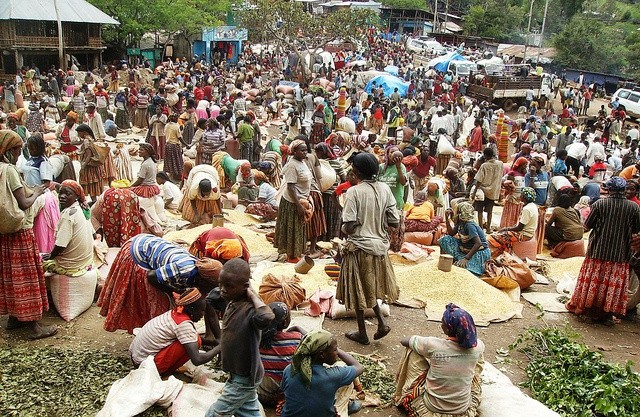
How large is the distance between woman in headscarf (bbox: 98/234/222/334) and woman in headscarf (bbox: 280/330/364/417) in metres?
0.97

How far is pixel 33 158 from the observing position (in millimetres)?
6141

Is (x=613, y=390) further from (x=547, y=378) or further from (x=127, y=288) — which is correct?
(x=127, y=288)

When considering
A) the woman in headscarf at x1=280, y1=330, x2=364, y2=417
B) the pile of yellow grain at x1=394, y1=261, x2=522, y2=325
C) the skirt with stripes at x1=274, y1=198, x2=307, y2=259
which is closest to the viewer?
the woman in headscarf at x1=280, y1=330, x2=364, y2=417

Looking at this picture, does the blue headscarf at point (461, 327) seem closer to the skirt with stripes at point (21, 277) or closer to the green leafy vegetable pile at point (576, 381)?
the green leafy vegetable pile at point (576, 381)

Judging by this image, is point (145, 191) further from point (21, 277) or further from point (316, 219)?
point (21, 277)

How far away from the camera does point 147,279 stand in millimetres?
4098

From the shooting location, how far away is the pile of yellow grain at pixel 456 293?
569cm

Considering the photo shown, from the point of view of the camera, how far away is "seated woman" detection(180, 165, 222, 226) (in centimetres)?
758

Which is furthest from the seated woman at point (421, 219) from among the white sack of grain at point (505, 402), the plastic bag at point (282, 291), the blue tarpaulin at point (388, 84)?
the blue tarpaulin at point (388, 84)

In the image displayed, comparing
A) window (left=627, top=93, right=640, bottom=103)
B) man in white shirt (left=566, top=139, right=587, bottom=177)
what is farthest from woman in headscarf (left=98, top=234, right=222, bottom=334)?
window (left=627, top=93, right=640, bottom=103)

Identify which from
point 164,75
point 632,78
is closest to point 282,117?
point 164,75

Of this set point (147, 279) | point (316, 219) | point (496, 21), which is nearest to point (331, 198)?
point (316, 219)

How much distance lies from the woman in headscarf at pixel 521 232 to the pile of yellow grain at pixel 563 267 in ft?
1.58

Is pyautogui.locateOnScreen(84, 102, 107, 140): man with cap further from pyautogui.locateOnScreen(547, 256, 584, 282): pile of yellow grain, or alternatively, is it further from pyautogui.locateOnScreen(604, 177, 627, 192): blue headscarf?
pyautogui.locateOnScreen(604, 177, 627, 192): blue headscarf
